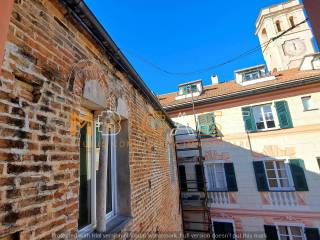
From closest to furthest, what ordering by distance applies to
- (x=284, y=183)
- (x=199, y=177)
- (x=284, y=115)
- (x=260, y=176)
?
(x=284, y=183), (x=260, y=176), (x=284, y=115), (x=199, y=177)

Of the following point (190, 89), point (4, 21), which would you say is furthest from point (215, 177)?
point (4, 21)

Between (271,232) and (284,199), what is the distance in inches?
69.4

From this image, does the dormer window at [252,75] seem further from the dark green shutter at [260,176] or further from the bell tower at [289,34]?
the bell tower at [289,34]

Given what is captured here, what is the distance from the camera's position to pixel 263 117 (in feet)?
34.3

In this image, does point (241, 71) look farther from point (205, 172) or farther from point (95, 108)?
point (95, 108)

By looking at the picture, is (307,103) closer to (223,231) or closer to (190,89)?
(190,89)

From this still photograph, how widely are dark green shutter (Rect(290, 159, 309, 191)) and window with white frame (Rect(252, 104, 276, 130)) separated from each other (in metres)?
2.10

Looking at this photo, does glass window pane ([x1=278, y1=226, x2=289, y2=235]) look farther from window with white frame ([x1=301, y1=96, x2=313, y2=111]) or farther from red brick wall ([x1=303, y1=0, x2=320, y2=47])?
red brick wall ([x1=303, y1=0, x2=320, y2=47])

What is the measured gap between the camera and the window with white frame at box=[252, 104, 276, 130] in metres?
10.3

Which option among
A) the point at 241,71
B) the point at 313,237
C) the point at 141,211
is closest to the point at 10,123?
the point at 141,211

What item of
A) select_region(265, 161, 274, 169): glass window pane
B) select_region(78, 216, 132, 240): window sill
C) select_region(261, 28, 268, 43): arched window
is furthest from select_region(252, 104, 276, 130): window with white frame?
select_region(261, 28, 268, 43): arched window

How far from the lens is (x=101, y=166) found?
2.35 meters

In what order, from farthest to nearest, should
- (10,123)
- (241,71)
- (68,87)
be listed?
(241,71) → (68,87) → (10,123)

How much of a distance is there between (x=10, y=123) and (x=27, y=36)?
0.68 meters
